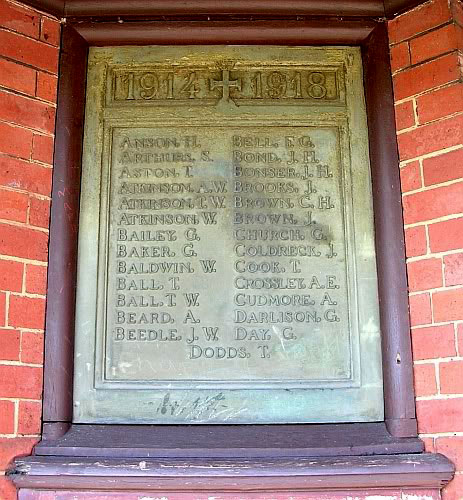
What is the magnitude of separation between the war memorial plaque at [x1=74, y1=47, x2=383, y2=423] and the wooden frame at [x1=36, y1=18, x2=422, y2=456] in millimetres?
45

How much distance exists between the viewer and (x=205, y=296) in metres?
2.57

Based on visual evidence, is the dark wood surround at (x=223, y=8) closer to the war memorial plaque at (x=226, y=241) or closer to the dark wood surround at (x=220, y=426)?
the dark wood surround at (x=220, y=426)

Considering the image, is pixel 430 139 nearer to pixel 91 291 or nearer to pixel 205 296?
pixel 205 296

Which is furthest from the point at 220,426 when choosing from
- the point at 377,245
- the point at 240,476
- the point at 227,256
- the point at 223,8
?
the point at 223,8

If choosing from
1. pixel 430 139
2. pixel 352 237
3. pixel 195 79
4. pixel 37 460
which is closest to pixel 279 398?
pixel 352 237

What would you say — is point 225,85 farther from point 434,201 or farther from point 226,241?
point 434,201

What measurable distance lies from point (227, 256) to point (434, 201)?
2.45ft

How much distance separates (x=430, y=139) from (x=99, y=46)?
1.30 meters

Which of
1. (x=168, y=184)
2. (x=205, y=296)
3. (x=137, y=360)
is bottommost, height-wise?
(x=137, y=360)

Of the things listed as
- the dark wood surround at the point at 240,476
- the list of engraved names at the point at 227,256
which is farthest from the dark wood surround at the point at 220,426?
the list of engraved names at the point at 227,256

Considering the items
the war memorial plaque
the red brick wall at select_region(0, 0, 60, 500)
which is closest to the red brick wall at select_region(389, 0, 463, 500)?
the war memorial plaque

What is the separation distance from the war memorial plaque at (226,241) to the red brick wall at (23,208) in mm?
150

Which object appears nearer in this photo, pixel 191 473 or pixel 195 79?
pixel 191 473

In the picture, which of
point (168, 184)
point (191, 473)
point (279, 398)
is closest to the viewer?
point (191, 473)
